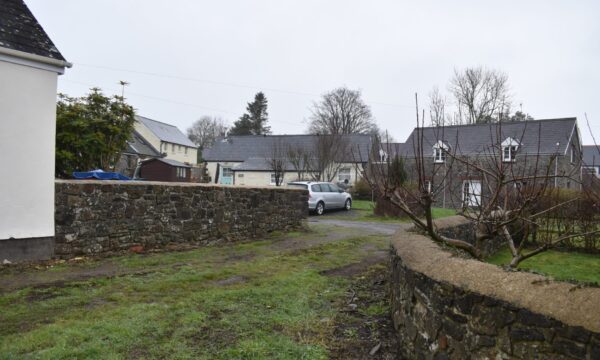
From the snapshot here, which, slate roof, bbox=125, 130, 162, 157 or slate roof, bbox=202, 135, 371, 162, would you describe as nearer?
slate roof, bbox=125, 130, 162, 157

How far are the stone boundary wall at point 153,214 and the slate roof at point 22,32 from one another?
8.00 feet

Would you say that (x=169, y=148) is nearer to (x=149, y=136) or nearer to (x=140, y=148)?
(x=149, y=136)

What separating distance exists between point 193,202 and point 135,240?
170 centimetres

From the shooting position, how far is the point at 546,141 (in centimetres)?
2989

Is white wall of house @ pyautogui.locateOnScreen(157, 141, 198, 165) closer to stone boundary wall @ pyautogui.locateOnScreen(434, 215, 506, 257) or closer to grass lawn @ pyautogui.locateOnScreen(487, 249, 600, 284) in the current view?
stone boundary wall @ pyautogui.locateOnScreen(434, 215, 506, 257)

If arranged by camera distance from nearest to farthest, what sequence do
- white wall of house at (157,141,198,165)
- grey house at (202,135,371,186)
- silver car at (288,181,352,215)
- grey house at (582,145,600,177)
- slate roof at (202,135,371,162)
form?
grey house at (582,145,600,177) < silver car at (288,181,352,215) < grey house at (202,135,371,186) < slate roof at (202,135,371,162) < white wall of house at (157,141,198,165)

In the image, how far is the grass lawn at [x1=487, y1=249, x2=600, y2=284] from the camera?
757cm

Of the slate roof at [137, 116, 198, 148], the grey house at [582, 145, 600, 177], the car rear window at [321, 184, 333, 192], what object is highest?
the slate roof at [137, 116, 198, 148]

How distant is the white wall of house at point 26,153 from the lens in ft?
24.2

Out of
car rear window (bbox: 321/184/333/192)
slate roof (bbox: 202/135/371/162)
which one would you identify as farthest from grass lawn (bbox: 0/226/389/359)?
slate roof (bbox: 202/135/371/162)

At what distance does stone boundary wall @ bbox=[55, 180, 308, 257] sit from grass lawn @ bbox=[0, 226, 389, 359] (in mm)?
519

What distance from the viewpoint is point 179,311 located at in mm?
5152

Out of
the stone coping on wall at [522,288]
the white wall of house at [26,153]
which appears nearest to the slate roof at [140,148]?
the white wall of house at [26,153]

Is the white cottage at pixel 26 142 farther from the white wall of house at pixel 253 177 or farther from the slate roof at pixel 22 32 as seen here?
the white wall of house at pixel 253 177
